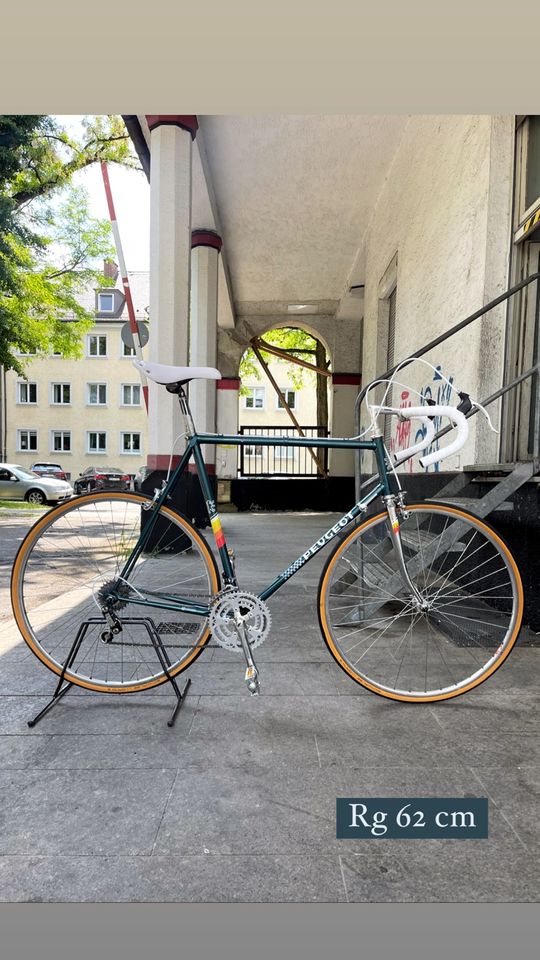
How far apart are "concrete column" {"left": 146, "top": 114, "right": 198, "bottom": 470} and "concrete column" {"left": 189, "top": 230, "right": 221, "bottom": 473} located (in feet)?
11.9

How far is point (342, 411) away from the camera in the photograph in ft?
50.0

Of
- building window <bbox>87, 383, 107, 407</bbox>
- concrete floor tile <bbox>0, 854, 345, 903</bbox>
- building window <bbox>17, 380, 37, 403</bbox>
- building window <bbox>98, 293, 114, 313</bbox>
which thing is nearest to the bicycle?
concrete floor tile <bbox>0, 854, 345, 903</bbox>

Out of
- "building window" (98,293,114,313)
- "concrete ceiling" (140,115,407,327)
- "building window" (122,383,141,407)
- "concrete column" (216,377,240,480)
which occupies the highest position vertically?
"building window" (98,293,114,313)

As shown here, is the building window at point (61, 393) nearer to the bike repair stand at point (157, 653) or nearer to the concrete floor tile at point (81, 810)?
the bike repair stand at point (157, 653)

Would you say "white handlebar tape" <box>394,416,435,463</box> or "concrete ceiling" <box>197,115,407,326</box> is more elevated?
"concrete ceiling" <box>197,115,407,326</box>

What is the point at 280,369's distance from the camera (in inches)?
1484

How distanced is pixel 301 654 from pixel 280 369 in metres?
35.6

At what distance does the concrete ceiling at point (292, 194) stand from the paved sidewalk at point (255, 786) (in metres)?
6.05

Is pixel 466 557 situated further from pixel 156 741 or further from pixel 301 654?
pixel 156 741

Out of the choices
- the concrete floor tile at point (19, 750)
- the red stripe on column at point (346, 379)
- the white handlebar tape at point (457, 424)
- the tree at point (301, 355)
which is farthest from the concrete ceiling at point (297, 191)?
the concrete floor tile at point (19, 750)

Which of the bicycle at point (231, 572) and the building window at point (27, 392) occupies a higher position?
the building window at point (27, 392)

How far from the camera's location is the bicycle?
2293mm

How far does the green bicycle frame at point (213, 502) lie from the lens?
7.59 feet

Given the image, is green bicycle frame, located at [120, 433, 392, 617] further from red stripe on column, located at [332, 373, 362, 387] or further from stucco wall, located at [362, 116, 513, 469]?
red stripe on column, located at [332, 373, 362, 387]
